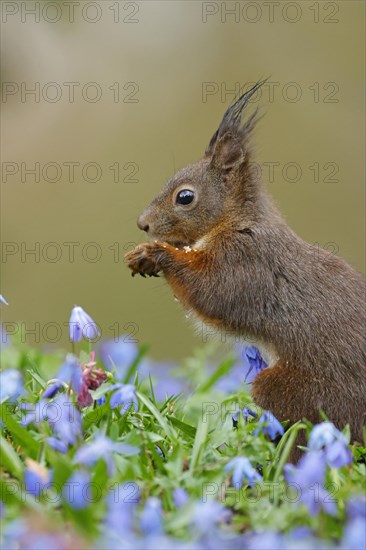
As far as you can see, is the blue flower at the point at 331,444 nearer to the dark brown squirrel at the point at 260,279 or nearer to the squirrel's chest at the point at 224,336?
the dark brown squirrel at the point at 260,279

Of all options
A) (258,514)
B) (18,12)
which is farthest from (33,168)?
(258,514)

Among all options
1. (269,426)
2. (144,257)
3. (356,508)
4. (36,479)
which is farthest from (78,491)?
(144,257)

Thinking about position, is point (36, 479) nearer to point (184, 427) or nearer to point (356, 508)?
point (356, 508)

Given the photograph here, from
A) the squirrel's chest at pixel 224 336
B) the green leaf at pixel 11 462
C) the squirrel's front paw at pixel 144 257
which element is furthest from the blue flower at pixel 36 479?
the squirrel's front paw at pixel 144 257

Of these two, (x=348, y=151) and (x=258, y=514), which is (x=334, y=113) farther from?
(x=258, y=514)

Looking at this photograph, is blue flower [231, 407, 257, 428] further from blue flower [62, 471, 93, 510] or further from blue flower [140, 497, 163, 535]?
blue flower [140, 497, 163, 535]
